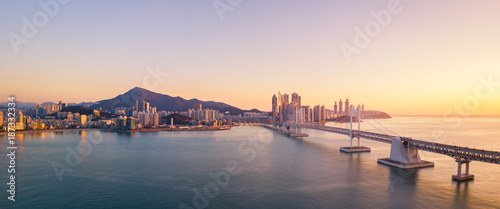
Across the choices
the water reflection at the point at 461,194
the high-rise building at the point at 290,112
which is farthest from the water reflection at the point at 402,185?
the high-rise building at the point at 290,112

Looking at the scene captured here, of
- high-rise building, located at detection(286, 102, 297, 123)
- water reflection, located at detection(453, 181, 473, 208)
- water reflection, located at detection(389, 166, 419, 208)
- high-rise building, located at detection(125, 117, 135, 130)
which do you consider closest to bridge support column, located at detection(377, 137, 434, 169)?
water reflection, located at detection(389, 166, 419, 208)

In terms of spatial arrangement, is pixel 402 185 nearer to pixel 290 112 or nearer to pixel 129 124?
pixel 129 124

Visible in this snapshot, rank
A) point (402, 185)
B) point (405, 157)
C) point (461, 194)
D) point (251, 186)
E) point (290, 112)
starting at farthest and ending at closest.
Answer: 1. point (290, 112)
2. point (405, 157)
3. point (251, 186)
4. point (402, 185)
5. point (461, 194)

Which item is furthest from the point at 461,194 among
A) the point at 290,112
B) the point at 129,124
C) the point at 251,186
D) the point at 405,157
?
the point at 290,112

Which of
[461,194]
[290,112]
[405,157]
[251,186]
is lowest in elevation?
[251,186]

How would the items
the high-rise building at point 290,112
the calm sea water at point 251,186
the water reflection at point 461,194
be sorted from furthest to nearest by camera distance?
the high-rise building at point 290,112
the calm sea water at point 251,186
the water reflection at point 461,194

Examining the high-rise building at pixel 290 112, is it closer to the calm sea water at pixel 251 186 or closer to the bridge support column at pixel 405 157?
the calm sea water at pixel 251 186

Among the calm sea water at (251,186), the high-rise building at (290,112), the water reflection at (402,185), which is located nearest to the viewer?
the calm sea water at (251,186)

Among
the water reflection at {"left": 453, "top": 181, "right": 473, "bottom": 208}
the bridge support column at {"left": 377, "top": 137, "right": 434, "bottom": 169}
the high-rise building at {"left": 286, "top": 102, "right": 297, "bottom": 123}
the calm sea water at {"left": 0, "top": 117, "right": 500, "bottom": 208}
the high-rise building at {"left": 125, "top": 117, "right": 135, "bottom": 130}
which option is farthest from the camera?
the high-rise building at {"left": 286, "top": 102, "right": 297, "bottom": 123}

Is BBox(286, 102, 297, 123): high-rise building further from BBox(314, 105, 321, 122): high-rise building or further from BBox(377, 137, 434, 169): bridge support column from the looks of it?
BBox(377, 137, 434, 169): bridge support column

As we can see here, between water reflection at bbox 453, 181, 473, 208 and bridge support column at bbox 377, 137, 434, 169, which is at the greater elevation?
bridge support column at bbox 377, 137, 434, 169

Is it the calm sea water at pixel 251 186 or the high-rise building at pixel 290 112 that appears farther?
the high-rise building at pixel 290 112
